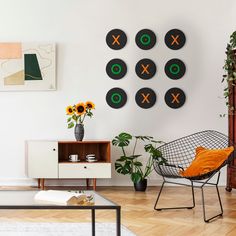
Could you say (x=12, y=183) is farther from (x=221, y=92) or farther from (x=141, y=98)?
(x=221, y=92)

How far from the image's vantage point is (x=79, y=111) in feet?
19.0

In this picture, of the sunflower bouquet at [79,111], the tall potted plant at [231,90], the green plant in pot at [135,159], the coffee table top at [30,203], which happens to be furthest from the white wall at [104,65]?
the coffee table top at [30,203]

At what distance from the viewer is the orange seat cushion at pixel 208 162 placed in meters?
4.59

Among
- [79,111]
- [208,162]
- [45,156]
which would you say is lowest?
[45,156]

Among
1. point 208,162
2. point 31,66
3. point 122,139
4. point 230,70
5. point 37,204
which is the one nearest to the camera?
point 37,204

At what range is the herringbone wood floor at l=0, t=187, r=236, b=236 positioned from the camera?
398 centimetres

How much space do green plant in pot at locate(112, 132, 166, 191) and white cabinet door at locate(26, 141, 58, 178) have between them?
0.70 meters

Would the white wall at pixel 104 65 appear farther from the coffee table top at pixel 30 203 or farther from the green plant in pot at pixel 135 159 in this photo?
the coffee table top at pixel 30 203

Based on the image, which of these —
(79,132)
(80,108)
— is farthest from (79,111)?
(79,132)

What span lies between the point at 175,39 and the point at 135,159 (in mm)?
1539

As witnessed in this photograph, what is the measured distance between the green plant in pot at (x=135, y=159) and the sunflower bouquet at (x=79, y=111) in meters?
0.45

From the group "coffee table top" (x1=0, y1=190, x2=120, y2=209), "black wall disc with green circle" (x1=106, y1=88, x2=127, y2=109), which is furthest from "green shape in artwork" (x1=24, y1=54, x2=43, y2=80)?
"coffee table top" (x1=0, y1=190, x2=120, y2=209)

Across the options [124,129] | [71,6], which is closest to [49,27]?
[71,6]

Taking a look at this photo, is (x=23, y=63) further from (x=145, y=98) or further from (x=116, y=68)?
(x=145, y=98)
